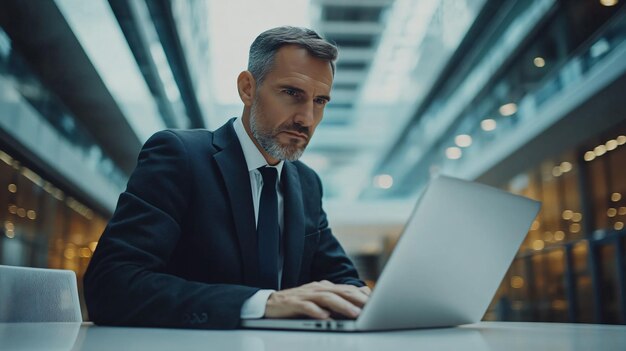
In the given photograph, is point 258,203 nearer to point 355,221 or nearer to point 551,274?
point 551,274

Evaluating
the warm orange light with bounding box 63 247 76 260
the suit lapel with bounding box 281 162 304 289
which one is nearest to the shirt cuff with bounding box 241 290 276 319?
the suit lapel with bounding box 281 162 304 289

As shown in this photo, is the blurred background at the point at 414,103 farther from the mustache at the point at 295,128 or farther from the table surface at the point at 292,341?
the table surface at the point at 292,341

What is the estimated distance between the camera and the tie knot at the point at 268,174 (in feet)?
5.29

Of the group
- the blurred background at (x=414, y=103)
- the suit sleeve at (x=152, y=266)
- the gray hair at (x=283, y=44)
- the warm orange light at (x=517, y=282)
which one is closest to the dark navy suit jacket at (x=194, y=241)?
the suit sleeve at (x=152, y=266)

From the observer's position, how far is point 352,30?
16.8 m

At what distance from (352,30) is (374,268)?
1585 cm

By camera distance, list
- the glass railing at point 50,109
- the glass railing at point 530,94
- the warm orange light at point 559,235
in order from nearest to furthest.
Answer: the glass railing at point 50,109
the glass railing at point 530,94
the warm orange light at point 559,235

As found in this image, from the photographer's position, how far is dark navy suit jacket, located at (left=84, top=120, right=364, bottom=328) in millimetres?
1123

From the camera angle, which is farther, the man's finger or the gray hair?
the gray hair

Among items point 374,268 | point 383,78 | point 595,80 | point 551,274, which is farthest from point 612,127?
point 374,268

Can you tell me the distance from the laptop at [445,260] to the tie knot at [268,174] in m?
0.60

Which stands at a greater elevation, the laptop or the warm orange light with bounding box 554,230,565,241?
the warm orange light with bounding box 554,230,565,241

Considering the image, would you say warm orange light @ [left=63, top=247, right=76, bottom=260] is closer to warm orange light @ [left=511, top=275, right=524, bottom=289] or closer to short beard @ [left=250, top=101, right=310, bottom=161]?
warm orange light @ [left=511, top=275, right=524, bottom=289]

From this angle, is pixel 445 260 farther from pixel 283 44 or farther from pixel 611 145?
pixel 611 145
